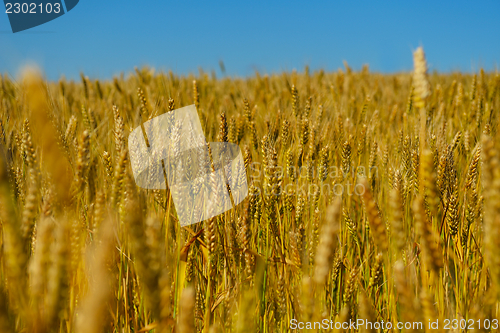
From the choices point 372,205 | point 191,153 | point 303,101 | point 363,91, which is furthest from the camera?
point 363,91

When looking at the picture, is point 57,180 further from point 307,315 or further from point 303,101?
point 303,101

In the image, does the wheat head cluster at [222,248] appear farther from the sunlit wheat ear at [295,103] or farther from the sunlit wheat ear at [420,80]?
the sunlit wheat ear at [295,103]

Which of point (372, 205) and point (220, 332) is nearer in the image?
point (372, 205)

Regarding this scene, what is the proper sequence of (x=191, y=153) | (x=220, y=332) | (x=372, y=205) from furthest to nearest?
(x=191, y=153)
(x=220, y=332)
(x=372, y=205)

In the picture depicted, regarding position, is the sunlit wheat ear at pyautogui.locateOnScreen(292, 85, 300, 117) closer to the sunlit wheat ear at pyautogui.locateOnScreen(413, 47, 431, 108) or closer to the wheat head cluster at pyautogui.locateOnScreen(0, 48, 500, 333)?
the wheat head cluster at pyautogui.locateOnScreen(0, 48, 500, 333)

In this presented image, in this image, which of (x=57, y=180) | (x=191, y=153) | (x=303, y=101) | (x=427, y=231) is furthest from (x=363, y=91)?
(x=57, y=180)

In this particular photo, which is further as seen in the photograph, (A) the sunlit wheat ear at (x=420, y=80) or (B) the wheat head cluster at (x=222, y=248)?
(A) the sunlit wheat ear at (x=420, y=80)

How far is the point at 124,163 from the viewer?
1.78ft

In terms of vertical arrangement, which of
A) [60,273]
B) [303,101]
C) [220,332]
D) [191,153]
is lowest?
[220,332]

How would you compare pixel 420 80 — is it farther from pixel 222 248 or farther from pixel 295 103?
pixel 295 103

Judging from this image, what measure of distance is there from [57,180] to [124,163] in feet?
0.42

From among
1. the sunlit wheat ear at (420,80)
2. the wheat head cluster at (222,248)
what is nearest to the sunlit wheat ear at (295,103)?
the wheat head cluster at (222,248)

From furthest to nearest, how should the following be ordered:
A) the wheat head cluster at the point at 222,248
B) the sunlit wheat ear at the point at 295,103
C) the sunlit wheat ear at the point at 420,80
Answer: the sunlit wheat ear at the point at 295,103 < the sunlit wheat ear at the point at 420,80 < the wheat head cluster at the point at 222,248

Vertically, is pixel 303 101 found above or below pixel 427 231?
above
